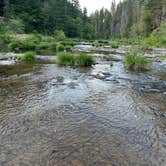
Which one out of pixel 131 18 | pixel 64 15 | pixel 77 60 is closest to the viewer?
pixel 77 60

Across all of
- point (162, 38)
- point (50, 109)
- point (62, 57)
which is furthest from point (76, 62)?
point (162, 38)

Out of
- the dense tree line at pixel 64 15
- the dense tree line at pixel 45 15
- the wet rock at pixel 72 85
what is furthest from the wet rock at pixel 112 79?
the dense tree line at pixel 45 15

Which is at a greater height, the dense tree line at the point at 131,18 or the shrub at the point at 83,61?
the dense tree line at the point at 131,18

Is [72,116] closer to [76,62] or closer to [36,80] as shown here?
[36,80]

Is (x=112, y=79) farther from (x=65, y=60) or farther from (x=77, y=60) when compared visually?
(x=65, y=60)

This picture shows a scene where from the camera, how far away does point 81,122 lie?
671 centimetres

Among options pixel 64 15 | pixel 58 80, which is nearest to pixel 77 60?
pixel 58 80

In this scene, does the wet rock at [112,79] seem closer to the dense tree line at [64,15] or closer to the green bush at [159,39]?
the green bush at [159,39]

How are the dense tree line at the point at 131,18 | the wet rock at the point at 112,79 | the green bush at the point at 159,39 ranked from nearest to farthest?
1. the wet rock at the point at 112,79
2. the green bush at the point at 159,39
3. the dense tree line at the point at 131,18

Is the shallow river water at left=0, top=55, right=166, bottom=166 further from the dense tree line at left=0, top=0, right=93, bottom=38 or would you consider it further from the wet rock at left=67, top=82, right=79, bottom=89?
the dense tree line at left=0, top=0, right=93, bottom=38

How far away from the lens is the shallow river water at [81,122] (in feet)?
16.0

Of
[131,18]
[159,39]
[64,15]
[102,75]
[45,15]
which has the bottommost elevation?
[102,75]

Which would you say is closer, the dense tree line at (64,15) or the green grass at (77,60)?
the green grass at (77,60)

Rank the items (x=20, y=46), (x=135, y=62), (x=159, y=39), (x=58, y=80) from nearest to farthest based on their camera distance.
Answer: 1. (x=58, y=80)
2. (x=135, y=62)
3. (x=20, y=46)
4. (x=159, y=39)
